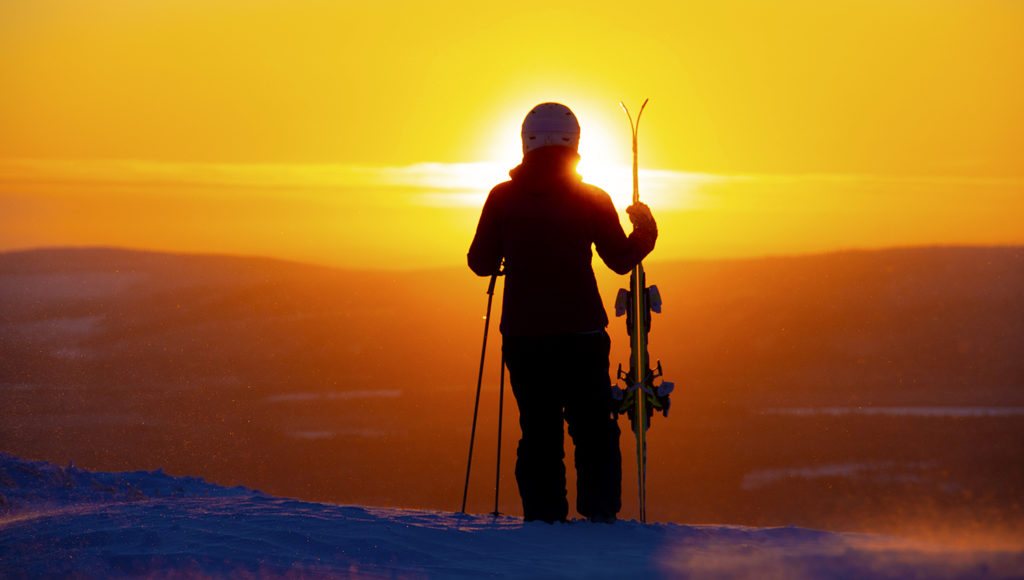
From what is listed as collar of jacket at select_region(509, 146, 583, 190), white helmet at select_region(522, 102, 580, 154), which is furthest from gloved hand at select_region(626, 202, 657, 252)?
white helmet at select_region(522, 102, 580, 154)

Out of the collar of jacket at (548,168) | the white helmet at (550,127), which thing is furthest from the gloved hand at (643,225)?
the white helmet at (550,127)

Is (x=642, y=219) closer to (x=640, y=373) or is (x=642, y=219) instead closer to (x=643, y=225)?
(x=643, y=225)

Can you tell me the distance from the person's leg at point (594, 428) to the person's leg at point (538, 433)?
0.10 m

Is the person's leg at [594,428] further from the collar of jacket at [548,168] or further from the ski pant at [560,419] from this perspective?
the collar of jacket at [548,168]

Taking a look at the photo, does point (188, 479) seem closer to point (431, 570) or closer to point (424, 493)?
point (431, 570)

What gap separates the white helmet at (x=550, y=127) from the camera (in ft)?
17.8

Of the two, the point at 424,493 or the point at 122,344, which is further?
the point at 122,344

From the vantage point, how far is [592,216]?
217 inches

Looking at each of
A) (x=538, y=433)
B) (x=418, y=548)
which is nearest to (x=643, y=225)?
(x=538, y=433)

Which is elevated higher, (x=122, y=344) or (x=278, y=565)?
(x=122, y=344)

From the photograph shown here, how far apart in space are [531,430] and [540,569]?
116cm

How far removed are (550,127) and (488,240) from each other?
656 mm

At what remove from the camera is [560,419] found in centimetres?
561

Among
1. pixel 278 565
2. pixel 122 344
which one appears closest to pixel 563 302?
pixel 278 565
